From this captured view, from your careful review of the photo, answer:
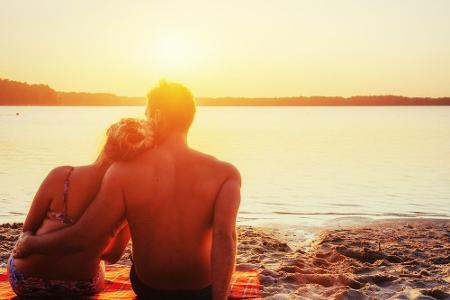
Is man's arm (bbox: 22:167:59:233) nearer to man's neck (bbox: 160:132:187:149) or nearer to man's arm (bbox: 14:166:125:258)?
man's arm (bbox: 14:166:125:258)

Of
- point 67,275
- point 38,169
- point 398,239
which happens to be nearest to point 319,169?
point 38,169

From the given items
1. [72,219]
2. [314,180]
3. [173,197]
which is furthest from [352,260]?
[314,180]

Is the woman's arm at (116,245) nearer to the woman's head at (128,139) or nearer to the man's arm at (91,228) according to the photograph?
the man's arm at (91,228)

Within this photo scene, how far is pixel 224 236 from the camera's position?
348 cm

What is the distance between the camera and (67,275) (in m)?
4.09

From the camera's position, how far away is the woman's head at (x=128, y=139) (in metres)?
3.51

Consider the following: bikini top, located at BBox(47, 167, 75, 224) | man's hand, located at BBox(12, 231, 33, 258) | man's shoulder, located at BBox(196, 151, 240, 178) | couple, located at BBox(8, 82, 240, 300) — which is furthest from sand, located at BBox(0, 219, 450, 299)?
man's hand, located at BBox(12, 231, 33, 258)

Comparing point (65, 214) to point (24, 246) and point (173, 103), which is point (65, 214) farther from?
point (173, 103)

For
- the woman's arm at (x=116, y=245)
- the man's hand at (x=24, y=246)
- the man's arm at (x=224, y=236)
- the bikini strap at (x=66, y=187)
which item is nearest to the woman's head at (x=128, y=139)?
the bikini strap at (x=66, y=187)

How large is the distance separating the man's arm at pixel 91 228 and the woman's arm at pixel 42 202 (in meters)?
0.13

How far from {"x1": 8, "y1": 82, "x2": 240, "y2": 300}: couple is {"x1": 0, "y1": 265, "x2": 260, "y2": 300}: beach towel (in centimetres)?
70

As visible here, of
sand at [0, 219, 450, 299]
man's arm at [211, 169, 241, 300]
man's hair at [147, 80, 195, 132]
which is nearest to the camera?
man's arm at [211, 169, 241, 300]

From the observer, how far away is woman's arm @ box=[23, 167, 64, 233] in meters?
3.79

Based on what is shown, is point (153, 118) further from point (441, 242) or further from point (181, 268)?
point (441, 242)
